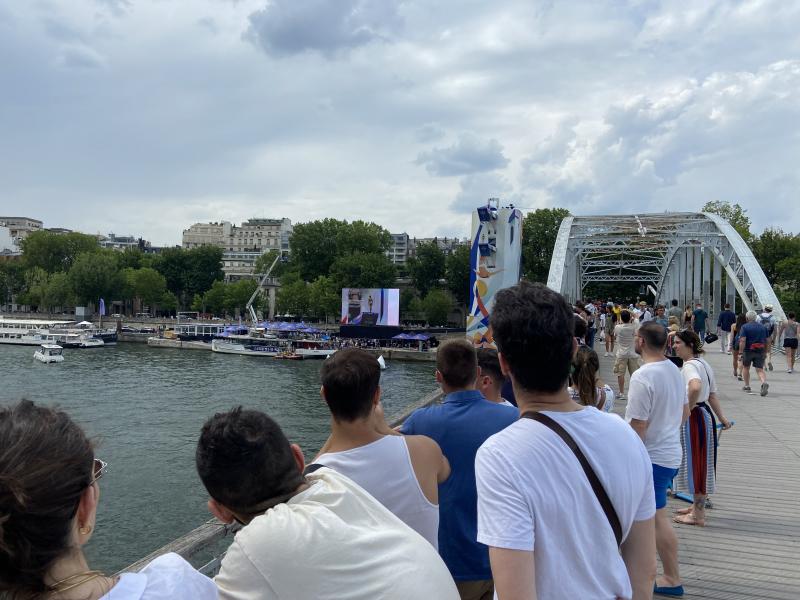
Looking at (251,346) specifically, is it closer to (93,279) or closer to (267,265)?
(93,279)

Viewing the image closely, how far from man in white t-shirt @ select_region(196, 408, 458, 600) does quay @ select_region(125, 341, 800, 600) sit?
186cm

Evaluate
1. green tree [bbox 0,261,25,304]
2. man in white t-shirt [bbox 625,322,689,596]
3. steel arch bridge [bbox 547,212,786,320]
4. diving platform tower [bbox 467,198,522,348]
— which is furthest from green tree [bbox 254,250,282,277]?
man in white t-shirt [bbox 625,322,689,596]

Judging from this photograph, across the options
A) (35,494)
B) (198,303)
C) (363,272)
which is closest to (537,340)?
(35,494)

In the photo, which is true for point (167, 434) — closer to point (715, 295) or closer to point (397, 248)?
point (715, 295)

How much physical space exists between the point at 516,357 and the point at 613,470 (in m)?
0.42

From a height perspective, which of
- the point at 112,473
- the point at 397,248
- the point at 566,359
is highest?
the point at 397,248

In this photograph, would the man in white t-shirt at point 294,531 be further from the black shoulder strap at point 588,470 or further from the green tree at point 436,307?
the green tree at point 436,307

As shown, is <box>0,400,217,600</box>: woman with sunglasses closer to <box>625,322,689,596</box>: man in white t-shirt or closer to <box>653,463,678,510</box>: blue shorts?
<box>625,322,689,596</box>: man in white t-shirt

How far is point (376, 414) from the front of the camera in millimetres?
2715

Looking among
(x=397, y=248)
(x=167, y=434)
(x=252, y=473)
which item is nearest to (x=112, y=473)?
(x=167, y=434)

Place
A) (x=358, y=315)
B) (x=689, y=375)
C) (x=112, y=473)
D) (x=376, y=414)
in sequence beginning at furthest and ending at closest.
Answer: (x=358, y=315) → (x=112, y=473) → (x=689, y=375) → (x=376, y=414)

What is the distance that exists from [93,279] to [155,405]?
64.2m

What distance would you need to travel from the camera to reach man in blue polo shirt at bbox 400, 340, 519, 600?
302 cm

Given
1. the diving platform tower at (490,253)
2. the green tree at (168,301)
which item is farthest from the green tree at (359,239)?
the diving platform tower at (490,253)
